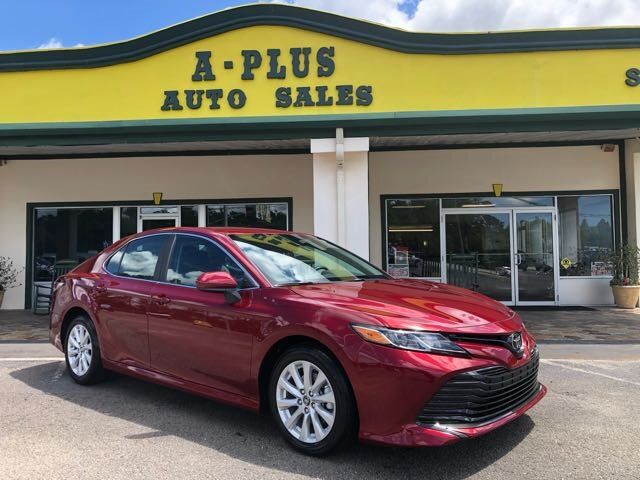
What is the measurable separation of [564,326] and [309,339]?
6.63 meters

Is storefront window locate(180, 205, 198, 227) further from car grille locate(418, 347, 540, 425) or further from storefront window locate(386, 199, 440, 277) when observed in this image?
car grille locate(418, 347, 540, 425)

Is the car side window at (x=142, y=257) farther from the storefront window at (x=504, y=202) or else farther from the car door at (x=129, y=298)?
the storefront window at (x=504, y=202)

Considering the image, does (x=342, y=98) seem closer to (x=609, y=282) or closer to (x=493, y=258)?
(x=493, y=258)

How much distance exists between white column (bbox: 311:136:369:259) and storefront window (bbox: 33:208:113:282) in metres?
5.43

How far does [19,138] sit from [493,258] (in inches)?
371

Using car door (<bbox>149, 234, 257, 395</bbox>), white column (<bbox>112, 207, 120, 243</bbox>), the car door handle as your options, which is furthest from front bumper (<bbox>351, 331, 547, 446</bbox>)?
white column (<bbox>112, 207, 120, 243</bbox>)

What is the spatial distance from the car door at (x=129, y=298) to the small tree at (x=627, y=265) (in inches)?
369

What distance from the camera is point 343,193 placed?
917 centimetres

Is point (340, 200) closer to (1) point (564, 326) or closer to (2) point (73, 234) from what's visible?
(1) point (564, 326)

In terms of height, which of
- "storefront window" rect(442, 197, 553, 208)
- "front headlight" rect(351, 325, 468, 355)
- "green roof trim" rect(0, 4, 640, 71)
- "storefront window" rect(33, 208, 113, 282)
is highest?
"green roof trim" rect(0, 4, 640, 71)

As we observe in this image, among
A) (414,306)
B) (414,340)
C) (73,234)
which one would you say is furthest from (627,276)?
(73,234)

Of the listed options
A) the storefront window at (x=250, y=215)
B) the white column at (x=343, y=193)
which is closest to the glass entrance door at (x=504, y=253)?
the white column at (x=343, y=193)

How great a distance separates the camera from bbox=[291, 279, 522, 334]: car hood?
11.4 ft

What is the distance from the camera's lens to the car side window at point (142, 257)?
4.98 m
